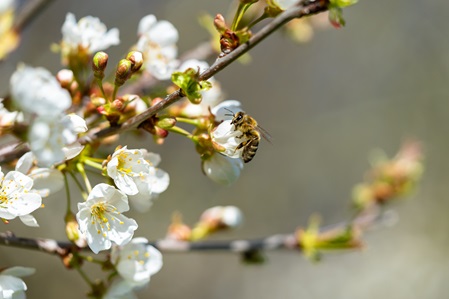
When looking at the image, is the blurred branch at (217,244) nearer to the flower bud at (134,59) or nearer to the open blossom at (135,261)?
the open blossom at (135,261)

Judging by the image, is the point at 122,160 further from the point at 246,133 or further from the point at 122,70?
the point at 246,133

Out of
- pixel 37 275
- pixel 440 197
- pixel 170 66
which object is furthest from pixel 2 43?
pixel 440 197

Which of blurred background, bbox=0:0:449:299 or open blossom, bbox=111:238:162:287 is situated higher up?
blurred background, bbox=0:0:449:299

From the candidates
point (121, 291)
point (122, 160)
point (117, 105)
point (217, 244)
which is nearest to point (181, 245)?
point (217, 244)

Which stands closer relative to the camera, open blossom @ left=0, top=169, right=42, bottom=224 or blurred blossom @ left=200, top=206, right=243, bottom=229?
open blossom @ left=0, top=169, right=42, bottom=224

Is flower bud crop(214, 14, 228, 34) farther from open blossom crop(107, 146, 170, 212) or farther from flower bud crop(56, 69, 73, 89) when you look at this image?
flower bud crop(56, 69, 73, 89)

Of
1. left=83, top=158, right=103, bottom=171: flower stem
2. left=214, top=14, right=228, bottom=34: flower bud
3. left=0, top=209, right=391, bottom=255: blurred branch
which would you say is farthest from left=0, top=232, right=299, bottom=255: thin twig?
left=214, top=14, right=228, bottom=34: flower bud
